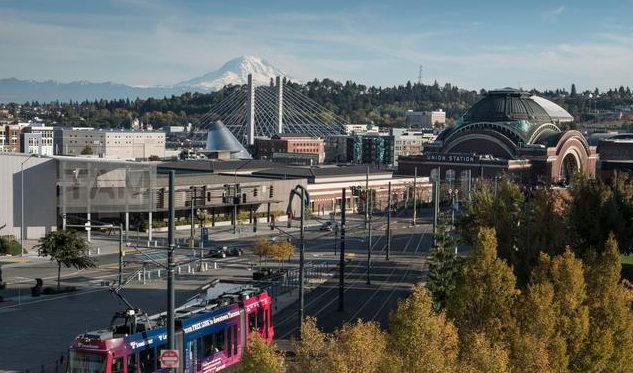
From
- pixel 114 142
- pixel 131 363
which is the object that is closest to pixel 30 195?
pixel 131 363

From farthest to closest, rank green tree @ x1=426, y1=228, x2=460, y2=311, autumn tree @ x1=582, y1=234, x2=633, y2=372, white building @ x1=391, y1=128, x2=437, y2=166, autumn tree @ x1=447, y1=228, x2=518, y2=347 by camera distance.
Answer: white building @ x1=391, y1=128, x2=437, y2=166 < green tree @ x1=426, y1=228, x2=460, y2=311 < autumn tree @ x1=447, y1=228, x2=518, y2=347 < autumn tree @ x1=582, y1=234, x2=633, y2=372

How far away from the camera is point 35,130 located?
18338 cm

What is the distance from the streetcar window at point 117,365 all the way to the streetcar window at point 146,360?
82cm

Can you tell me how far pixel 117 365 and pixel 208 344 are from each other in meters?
4.44

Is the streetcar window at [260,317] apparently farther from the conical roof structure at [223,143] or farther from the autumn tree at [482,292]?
the conical roof structure at [223,143]

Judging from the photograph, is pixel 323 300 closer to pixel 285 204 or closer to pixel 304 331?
pixel 304 331

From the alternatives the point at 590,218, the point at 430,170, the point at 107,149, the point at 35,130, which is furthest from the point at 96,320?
the point at 35,130

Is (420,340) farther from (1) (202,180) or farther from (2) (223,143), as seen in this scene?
(2) (223,143)

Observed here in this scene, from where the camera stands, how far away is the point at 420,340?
20219mm

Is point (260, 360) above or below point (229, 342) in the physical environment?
above

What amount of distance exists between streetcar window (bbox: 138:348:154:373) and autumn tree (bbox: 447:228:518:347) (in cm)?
952

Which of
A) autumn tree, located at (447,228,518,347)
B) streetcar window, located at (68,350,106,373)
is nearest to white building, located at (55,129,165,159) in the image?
autumn tree, located at (447,228,518,347)

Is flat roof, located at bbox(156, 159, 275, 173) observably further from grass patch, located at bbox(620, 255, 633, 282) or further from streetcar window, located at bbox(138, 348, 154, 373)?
streetcar window, located at bbox(138, 348, 154, 373)

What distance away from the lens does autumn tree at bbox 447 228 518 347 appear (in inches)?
1115
